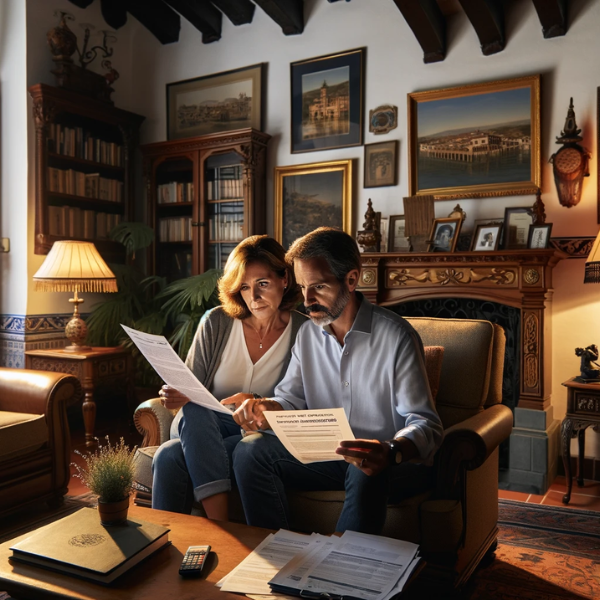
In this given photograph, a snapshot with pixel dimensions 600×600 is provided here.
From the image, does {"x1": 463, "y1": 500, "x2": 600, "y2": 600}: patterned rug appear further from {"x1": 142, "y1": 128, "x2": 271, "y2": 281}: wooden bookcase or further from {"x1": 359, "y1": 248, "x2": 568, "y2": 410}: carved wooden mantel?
{"x1": 142, "y1": 128, "x2": 271, "y2": 281}: wooden bookcase

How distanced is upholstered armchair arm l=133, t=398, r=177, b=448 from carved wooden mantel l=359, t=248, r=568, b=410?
1694 mm

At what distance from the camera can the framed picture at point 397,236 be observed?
3.77m

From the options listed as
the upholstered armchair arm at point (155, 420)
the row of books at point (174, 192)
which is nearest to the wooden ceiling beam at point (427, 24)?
the row of books at point (174, 192)

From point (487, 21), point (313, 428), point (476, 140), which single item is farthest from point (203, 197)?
point (313, 428)

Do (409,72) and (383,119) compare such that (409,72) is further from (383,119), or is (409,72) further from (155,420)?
(155,420)

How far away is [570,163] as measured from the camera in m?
3.23

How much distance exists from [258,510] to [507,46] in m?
3.06

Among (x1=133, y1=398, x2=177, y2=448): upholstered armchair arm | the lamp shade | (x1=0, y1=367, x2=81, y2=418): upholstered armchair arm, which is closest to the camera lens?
(x1=133, y1=398, x2=177, y2=448): upholstered armchair arm

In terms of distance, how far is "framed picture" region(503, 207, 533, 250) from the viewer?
3385 millimetres

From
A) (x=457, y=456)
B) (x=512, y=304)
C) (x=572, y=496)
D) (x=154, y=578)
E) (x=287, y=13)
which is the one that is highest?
(x=287, y=13)

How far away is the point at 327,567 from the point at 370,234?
105 inches

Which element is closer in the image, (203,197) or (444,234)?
(444,234)

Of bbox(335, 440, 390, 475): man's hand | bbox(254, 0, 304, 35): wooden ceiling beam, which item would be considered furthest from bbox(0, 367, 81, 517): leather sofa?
bbox(254, 0, 304, 35): wooden ceiling beam

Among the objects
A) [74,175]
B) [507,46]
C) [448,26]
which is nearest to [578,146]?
[507,46]
